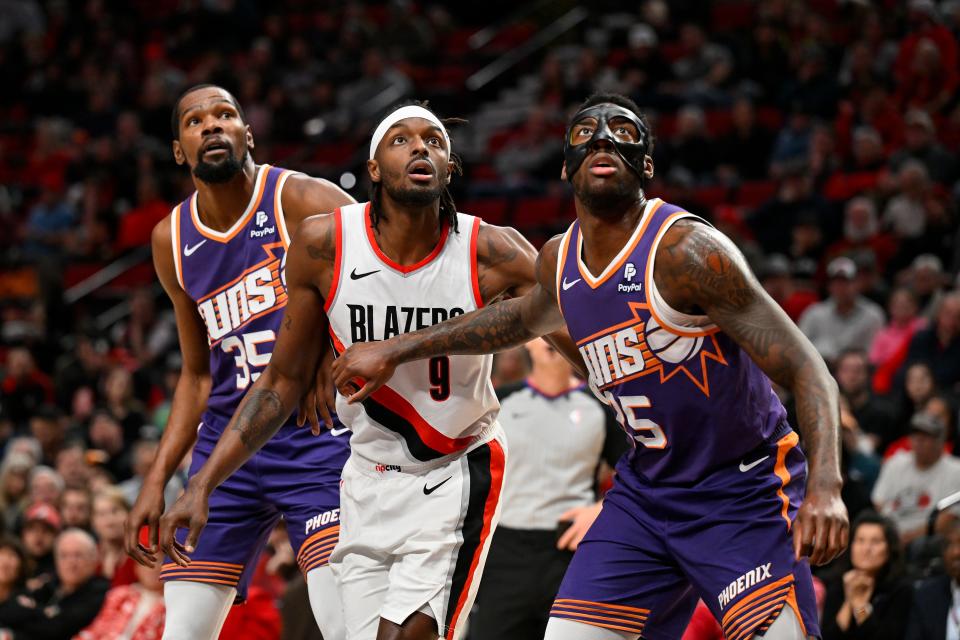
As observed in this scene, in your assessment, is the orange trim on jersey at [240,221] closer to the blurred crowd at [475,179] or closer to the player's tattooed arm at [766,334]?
the player's tattooed arm at [766,334]

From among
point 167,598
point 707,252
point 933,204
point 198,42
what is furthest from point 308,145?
point 707,252

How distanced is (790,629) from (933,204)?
7.91m

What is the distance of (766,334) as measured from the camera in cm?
416

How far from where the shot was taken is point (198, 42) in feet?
62.4

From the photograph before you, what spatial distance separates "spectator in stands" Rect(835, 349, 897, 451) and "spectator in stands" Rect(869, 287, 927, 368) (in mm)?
822

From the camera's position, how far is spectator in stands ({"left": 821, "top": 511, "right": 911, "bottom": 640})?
7.05m

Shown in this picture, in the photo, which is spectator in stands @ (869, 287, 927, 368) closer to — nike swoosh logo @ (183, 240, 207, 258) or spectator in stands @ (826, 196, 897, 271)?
spectator in stands @ (826, 196, 897, 271)

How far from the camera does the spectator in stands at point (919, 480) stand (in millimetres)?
8703

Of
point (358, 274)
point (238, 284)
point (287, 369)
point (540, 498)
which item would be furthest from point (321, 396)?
point (540, 498)

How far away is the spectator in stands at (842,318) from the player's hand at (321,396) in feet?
21.1

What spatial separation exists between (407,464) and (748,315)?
1411mm

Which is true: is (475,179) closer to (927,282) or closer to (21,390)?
(21,390)

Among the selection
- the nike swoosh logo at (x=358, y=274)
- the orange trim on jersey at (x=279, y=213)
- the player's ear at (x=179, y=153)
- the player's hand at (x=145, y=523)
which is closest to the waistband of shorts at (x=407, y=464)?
the nike swoosh logo at (x=358, y=274)

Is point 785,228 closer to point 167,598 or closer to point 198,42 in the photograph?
point 167,598
